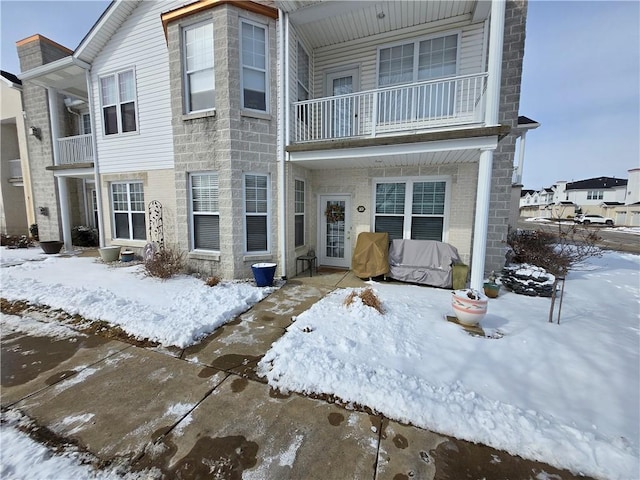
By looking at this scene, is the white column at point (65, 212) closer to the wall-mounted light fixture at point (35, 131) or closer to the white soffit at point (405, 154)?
the wall-mounted light fixture at point (35, 131)

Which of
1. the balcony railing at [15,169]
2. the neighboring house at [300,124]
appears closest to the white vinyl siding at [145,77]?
the neighboring house at [300,124]

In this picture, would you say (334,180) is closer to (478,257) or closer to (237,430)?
(478,257)

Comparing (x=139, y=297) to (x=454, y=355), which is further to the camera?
(x=139, y=297)

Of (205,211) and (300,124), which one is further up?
(300,124)

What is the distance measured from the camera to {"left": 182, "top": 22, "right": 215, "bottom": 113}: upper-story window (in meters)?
6.46

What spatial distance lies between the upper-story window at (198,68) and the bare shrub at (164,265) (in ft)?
13.0

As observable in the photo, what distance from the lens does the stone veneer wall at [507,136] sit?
601 cm

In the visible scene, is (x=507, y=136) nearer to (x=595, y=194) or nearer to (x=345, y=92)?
(x=345, y=92)

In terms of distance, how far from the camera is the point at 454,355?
137 inches

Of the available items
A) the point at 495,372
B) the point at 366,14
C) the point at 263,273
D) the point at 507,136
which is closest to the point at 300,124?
the point at 366,14

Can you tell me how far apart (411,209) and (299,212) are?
3278 millimetres

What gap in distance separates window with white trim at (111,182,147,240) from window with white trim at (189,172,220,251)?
2.83 m

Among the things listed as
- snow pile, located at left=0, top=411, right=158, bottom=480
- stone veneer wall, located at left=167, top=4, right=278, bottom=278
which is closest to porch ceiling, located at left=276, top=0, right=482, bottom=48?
stone veneer wall, located at left=167, top=4, right=278, bottom=278

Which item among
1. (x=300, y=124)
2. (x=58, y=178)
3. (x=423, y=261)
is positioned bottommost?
(x=423, y=261)
